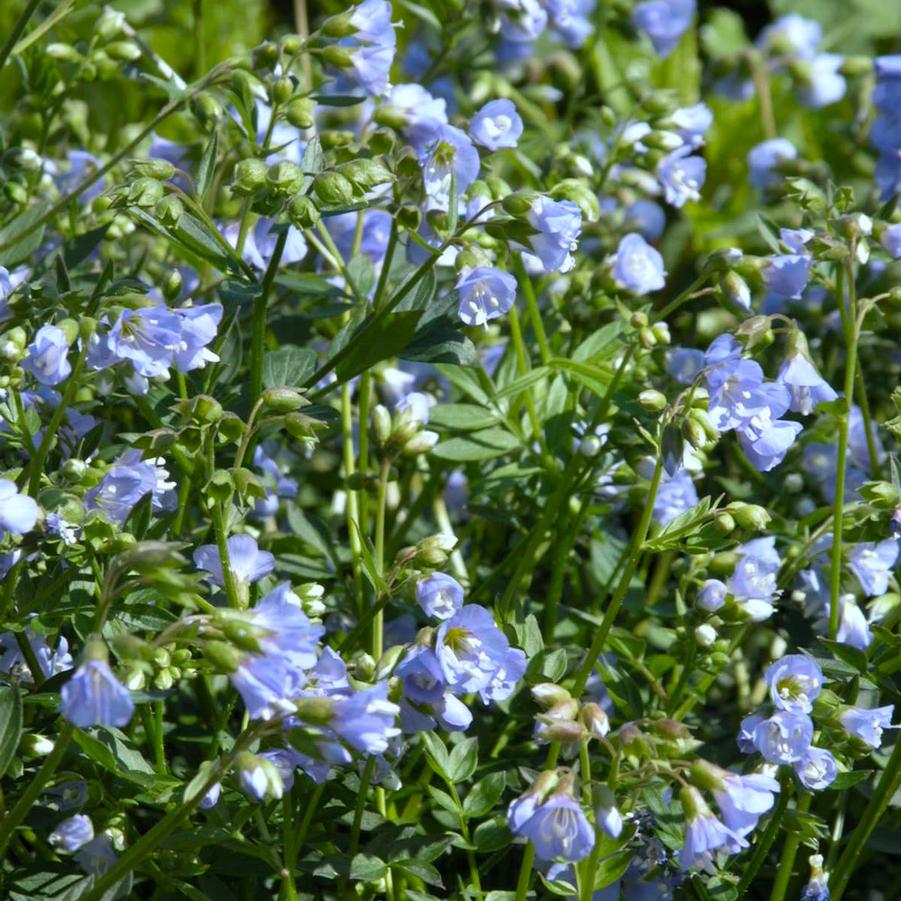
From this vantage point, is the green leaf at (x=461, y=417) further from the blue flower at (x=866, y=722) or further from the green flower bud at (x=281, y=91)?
the blue flower at (x=866, y=722)

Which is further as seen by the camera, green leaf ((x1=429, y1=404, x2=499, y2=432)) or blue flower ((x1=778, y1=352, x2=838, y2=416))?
green leaf ((x1=429, y1=404, x2=499, y2=432))

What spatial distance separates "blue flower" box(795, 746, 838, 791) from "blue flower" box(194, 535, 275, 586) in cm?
62

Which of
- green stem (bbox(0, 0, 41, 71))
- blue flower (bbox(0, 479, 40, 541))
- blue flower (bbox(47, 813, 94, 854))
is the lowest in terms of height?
blue flower (bbox(47, 813, 94, 854))

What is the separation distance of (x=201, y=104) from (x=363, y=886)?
3.24ft

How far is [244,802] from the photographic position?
4.91 ft

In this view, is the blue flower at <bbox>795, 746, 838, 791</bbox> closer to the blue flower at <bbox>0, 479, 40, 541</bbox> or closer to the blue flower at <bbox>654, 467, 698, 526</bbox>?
the blue flower at <bbox>654, 467, 698, 526</bbox>

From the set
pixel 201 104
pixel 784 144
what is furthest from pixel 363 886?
pixel 784 144

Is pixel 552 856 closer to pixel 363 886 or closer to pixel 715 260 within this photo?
pixel 363 886

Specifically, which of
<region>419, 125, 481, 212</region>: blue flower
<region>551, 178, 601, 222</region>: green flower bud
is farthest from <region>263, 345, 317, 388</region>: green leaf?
<region>551, 178, 601, 222</region>: green flower bud

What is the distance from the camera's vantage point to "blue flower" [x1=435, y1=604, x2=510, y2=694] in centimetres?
136

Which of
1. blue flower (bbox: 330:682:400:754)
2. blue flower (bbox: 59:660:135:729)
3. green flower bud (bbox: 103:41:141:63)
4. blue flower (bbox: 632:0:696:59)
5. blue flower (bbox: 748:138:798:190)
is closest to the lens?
blue flower (bbox: 59:660:135:729)

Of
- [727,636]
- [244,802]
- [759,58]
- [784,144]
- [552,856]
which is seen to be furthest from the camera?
[759,58]

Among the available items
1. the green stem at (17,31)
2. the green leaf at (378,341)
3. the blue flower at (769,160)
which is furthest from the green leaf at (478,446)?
the blue flower at (769,160)

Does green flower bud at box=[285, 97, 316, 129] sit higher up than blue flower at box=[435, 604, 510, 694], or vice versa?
green flower bud at box=[285, 97, 316, 129]
